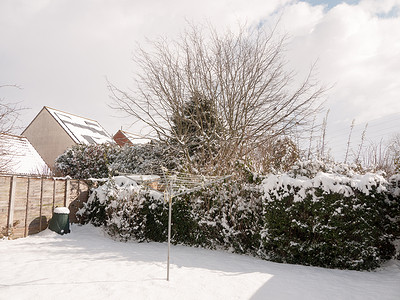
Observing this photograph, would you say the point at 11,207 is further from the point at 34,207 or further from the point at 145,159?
the point at 145,159

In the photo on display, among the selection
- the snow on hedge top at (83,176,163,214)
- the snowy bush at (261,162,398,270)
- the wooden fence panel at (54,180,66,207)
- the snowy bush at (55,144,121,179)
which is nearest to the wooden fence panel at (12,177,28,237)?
Result: the wooden fence panel at (54,180,66,207)

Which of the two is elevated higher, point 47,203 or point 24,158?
point 24,158

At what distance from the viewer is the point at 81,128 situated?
20.2 metres

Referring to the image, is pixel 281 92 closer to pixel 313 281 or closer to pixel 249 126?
pixel 249 126

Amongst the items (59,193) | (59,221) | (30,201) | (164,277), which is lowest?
(164,277)

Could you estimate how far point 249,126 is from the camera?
10.4m

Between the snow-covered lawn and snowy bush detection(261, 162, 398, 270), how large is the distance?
295 mm

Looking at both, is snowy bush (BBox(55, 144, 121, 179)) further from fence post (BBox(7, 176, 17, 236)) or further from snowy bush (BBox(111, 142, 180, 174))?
fence post (BBox(7, 176, 17, 236))

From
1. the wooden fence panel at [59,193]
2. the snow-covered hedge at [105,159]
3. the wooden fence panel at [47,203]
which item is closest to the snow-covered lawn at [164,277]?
the wooden fence panel at [47,203]

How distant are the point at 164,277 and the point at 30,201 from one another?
5298 millimetres

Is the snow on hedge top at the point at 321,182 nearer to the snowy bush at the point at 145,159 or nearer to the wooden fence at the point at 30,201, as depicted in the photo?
the snowy bush at the point at 145,159

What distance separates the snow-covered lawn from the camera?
12.0 ft

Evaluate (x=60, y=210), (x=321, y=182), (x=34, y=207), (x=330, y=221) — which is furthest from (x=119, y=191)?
(x=330, y=221)

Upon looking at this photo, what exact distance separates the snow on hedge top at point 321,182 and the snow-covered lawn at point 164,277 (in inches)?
59.9
